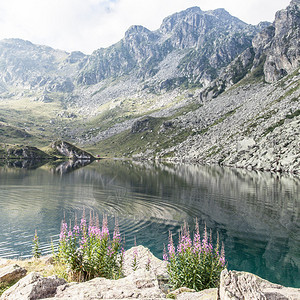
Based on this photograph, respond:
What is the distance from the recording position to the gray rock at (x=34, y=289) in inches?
340

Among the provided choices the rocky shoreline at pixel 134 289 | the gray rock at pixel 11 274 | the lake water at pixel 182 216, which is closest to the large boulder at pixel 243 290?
the rocky shoreline at pixel 134 289

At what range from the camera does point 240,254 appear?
2269 centimetres

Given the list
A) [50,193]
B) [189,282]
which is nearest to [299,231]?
[189,282]

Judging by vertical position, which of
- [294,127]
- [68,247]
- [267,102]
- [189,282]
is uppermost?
[267,102]

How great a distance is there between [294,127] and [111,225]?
116678mm

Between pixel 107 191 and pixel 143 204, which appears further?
pixel 107 191

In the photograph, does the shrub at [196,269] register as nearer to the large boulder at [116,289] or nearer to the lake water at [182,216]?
the large boulder at [116,289]

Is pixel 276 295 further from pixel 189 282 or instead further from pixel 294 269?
pixel 294 269

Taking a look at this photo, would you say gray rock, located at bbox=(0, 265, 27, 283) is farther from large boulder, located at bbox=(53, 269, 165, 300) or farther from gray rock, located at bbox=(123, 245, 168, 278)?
gray rock, located at bbox=(123, 245, 168, 278)

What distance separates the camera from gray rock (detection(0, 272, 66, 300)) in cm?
865

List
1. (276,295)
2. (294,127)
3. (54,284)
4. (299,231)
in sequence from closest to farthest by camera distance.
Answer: (276,295), (54,284), (299,231), (294,127)

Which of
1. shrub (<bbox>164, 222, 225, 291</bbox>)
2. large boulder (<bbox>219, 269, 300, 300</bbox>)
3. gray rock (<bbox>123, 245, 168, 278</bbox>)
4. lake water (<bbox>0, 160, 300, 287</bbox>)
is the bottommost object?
lake water (<bbox>0, 160, 300, 287</bbox>)

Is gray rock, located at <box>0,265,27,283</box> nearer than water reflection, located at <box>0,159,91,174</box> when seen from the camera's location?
Yes

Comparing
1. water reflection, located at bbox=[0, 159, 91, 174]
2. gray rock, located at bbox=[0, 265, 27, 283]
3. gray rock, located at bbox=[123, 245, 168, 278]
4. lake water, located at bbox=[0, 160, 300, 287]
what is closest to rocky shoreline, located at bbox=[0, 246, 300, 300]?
gray rock, located at bbox=[0, 265, 27, 283]
